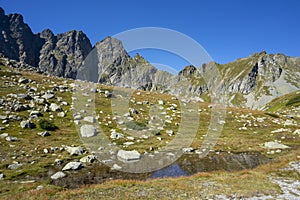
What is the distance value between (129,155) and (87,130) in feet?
30.9

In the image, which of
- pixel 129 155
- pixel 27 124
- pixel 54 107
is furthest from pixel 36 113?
pixel 129 155

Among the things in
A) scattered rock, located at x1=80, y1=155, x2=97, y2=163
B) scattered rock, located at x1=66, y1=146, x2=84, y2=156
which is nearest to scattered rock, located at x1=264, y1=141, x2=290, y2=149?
scattered rock, located at x1=80, y1=155, x2=97, y2=163

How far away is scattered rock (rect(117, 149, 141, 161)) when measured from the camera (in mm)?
25259

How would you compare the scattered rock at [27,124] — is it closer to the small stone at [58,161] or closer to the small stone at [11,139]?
the small stone at [11,139]

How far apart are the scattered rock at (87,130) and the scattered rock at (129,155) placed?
7.08 m

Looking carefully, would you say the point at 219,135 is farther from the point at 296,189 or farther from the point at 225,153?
the point at 296,189

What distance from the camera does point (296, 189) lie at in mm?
16641

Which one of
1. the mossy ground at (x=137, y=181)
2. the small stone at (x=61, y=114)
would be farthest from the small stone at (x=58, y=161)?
the small stone at (x=61, y=114)

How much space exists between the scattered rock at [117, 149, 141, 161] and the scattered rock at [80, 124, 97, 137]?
7.08 m

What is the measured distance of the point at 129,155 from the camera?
25594 millimetres

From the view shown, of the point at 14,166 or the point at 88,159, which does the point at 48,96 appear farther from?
the point at 14,166

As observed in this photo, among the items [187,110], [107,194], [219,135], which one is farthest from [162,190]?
[187,110]

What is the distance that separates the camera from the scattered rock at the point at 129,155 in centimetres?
2526

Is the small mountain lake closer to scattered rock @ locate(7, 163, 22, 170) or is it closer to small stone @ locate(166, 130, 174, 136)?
scattered rock @ locate(7, 163, 22, 170)
